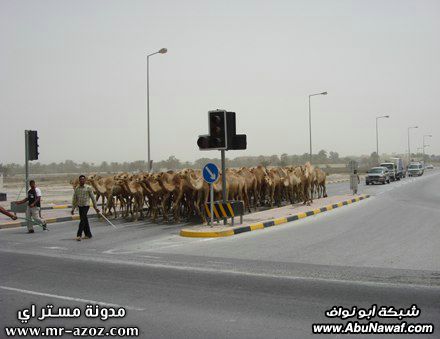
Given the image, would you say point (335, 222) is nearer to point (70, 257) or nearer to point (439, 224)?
point (439, 224)

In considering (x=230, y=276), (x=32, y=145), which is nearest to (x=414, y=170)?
(x=32, y=145)

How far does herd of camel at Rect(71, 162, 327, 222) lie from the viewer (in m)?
19.2

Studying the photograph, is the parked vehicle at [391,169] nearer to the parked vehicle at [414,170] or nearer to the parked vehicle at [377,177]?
the parked vehicle at [377,177]

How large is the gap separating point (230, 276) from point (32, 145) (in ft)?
38.5

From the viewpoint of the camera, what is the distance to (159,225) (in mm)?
18797

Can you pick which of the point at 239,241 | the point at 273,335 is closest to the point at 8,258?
the point at 239,241

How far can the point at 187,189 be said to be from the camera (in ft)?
63.0

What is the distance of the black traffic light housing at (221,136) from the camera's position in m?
15.9

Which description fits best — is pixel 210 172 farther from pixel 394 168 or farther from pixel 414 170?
pixel 414 170

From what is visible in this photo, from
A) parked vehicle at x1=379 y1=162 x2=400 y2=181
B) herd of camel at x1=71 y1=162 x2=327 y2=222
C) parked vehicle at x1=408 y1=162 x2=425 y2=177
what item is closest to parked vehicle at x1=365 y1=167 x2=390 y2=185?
parked vehicle at x1=379 y1=162 x2=400 y2=181

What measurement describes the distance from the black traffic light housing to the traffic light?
6302 millimetres

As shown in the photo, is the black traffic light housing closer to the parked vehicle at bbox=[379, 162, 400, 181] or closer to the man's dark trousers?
the man's dark trousers

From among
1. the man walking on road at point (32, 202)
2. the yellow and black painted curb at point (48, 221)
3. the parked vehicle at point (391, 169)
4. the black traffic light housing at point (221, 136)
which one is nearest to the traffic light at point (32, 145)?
the man walking on road at point (32, 202)

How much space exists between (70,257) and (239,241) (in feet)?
14.5
